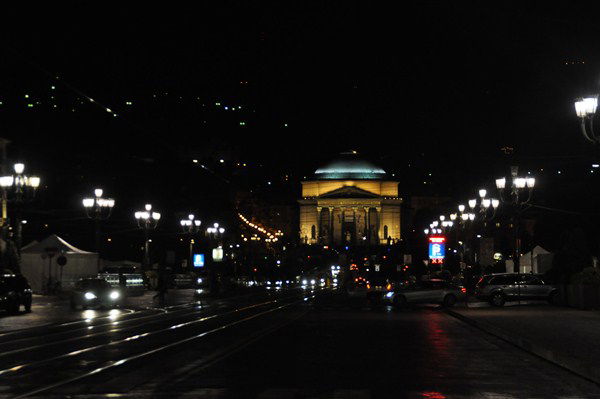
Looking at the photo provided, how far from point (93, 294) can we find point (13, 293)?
593 cm

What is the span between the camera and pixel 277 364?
58.1 feet

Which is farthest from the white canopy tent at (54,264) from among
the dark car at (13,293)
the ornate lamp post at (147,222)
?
the dark car at (13,293)

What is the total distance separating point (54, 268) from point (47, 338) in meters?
37.2

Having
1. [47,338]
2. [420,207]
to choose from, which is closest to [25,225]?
[47,338]

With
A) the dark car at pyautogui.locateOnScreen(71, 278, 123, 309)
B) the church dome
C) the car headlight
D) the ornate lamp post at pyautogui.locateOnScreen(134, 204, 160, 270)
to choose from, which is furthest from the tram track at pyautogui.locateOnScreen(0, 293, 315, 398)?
the church dome

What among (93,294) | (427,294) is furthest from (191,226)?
(427,294)

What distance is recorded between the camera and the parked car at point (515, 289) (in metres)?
47.1

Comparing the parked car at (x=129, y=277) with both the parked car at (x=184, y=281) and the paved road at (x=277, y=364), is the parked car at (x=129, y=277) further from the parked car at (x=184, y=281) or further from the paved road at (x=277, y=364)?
the paved road at (x=277, y=364)

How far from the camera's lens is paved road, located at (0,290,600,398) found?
1391 cm

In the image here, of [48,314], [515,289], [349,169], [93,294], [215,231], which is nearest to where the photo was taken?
[48,314]

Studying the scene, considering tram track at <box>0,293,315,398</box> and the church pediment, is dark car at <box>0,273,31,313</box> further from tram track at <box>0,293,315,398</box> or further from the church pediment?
the church pediment

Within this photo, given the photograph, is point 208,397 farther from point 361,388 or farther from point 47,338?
point 47,338

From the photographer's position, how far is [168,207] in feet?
291

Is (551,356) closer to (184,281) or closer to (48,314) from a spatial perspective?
(48,314)
